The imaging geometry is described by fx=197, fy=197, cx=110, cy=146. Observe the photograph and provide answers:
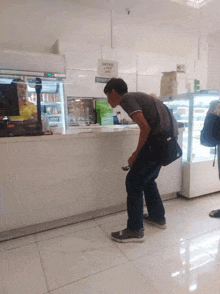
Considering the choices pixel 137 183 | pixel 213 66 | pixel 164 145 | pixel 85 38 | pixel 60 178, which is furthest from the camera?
pixel 213 66

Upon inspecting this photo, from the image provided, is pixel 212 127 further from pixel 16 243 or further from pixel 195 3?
pixel 195 3

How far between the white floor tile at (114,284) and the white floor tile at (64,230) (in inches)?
23.9

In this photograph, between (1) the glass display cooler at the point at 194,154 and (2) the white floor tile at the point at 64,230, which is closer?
(2) the white floor tile at the point at 64,230

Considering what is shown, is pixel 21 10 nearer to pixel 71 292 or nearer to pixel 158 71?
pixel 158 71

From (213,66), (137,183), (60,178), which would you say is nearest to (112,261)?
(137,183)

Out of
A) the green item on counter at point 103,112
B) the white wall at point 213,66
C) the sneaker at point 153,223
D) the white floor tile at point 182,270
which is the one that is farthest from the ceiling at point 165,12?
the white floor tile at point 182,270

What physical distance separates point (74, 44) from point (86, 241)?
328cm

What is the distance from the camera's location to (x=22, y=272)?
1.32 metres

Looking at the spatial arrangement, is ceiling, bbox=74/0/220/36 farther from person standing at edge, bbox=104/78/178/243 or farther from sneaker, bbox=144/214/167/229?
sneaker, bbox=144/214/167/229

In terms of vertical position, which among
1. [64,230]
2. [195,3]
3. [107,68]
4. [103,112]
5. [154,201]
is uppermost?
[195,3]

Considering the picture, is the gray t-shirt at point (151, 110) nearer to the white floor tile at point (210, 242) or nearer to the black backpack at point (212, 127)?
the black backpack at point (212, 127)

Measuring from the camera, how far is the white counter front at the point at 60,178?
5.29ft

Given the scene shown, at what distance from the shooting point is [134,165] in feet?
5.04

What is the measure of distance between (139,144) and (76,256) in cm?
95
